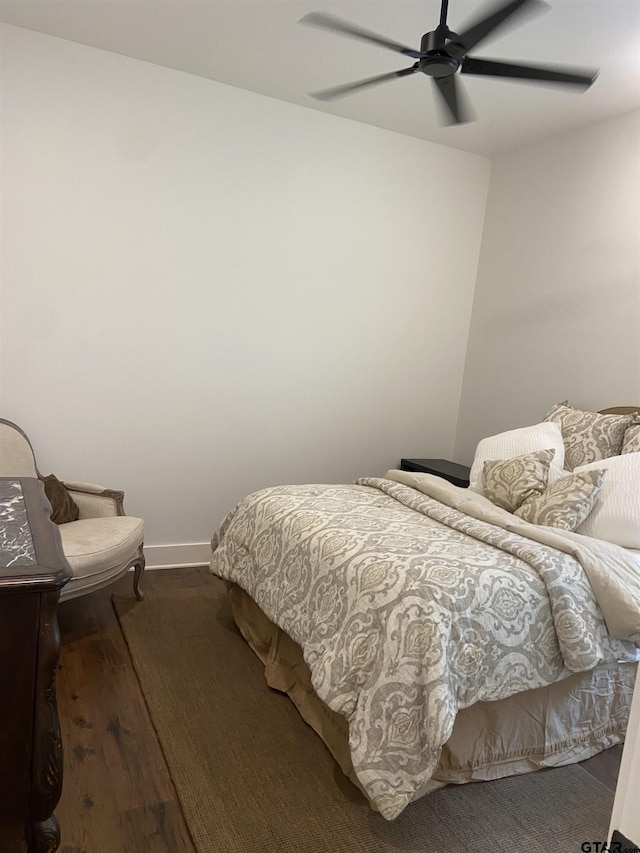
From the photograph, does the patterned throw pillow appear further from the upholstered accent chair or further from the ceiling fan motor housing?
the ceiling fan motor housing

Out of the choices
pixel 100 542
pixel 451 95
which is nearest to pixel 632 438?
pixel 451 95

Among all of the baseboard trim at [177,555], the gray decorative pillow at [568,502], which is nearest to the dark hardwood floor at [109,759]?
the baseboard trim at [177,555]

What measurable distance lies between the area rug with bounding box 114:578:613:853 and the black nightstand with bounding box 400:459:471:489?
1.80 meters

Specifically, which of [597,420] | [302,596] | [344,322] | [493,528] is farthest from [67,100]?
[597,420]

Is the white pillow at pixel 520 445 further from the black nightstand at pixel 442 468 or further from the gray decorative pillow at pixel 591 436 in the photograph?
the black nightstand at pixel 442 468

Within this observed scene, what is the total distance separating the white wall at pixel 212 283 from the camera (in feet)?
11.3

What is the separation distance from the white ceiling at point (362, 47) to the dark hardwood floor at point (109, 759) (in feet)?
9.33

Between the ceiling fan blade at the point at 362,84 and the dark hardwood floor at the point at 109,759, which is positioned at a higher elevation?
the ceiling fan blade at the point at 362,84

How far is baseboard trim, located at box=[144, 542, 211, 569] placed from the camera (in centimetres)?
396

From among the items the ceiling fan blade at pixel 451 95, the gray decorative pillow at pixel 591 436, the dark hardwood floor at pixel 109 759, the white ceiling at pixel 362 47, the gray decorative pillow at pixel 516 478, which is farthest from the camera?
the gray decorative pillow at pixel 591 436

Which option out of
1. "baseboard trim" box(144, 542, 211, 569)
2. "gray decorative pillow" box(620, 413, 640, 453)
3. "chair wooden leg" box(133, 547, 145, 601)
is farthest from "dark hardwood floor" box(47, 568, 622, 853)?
"gray decorative pillow" box(620, 413, 640, 453)

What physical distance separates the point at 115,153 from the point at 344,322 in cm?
169

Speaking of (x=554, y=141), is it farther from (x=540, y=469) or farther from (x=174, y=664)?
(x=174, y=664)

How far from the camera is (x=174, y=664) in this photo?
9.30ft
